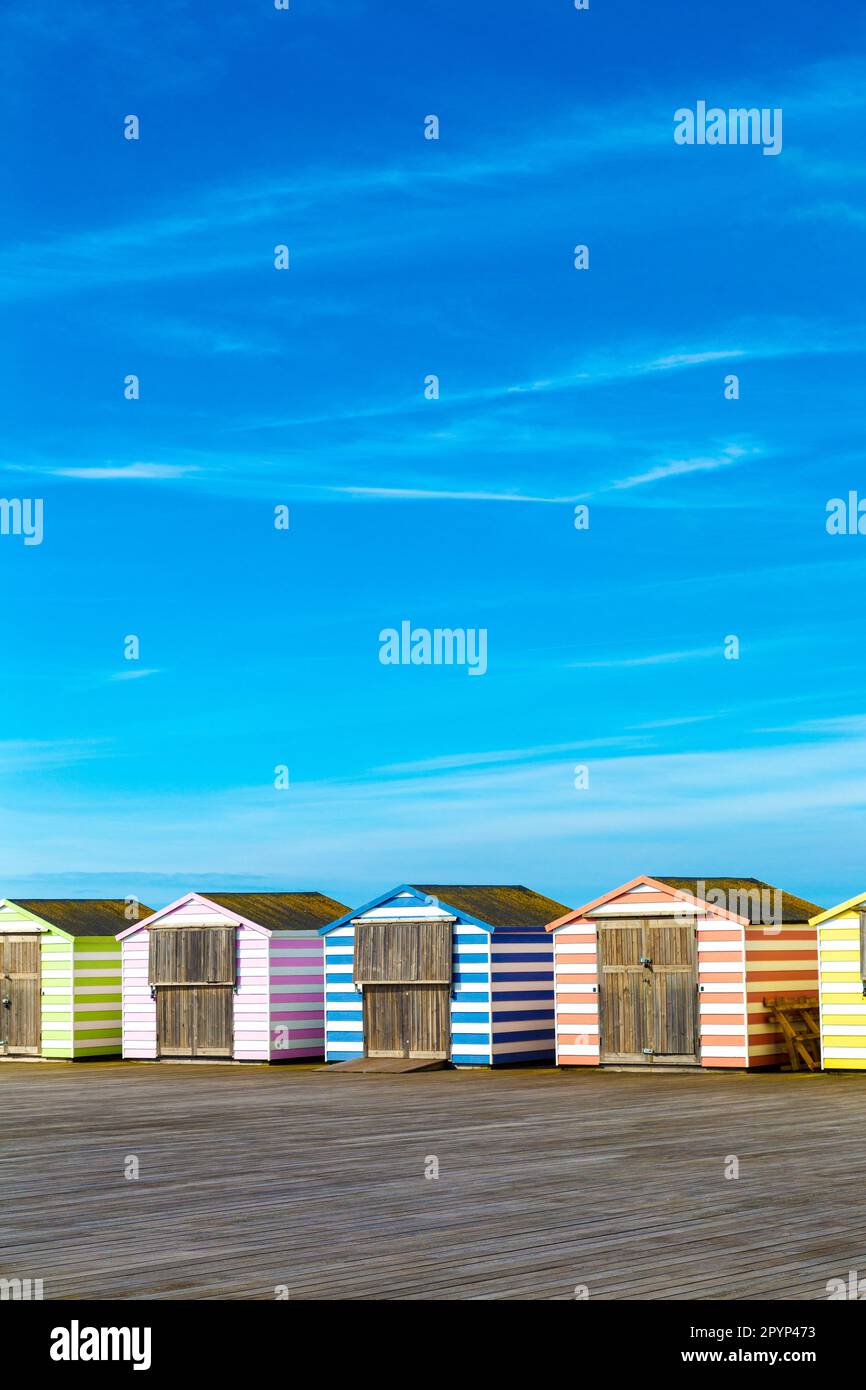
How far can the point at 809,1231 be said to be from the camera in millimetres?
12922

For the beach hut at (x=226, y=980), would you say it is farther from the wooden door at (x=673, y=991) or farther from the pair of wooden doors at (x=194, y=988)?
the wooden door at (x=673, y=991)

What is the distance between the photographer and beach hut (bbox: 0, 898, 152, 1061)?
3884 centimetres

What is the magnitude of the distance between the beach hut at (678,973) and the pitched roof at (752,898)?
38mm

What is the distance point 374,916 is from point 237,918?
3.47 metres

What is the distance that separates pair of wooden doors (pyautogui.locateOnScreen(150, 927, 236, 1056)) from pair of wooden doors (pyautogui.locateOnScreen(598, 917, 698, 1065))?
889 centimetres

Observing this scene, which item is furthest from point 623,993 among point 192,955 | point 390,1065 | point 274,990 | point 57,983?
point 57,983

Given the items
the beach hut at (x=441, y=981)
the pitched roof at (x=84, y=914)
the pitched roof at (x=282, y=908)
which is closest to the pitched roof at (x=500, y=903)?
the beach hut at (x=441, y=981)

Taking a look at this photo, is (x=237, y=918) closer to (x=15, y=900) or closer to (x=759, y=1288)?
(x=15, y=900)

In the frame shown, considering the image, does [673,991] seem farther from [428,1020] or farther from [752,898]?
[428,1020]

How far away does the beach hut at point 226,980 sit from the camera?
35812mm

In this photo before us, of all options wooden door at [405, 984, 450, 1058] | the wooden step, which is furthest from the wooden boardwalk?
wooden door at [405, 984, 450, 1058]

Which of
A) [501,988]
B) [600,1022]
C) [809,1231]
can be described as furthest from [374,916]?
[809,1231]

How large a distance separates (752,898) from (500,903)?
596 centimetres
